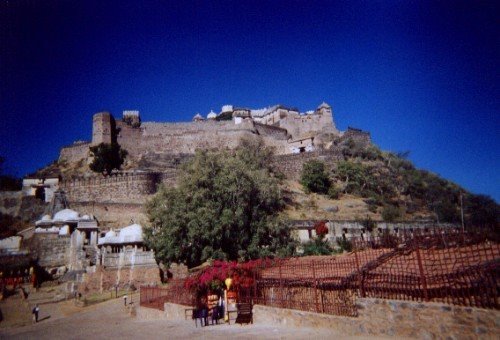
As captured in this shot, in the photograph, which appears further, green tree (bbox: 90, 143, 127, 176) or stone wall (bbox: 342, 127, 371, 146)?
stone wall (bbox: 342, 127, 371, 146)

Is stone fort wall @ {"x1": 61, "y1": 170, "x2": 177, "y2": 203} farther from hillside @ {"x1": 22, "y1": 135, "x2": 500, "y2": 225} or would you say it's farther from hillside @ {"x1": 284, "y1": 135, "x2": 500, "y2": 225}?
hillside @ {"x1": 284, "y1": 135, "x2": 500, "y2": 225}

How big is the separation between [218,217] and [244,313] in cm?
906

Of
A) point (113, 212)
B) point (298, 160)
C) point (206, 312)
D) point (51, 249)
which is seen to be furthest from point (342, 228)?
point (113, 212)

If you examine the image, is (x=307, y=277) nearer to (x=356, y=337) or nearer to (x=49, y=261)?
(x=356, y=337)

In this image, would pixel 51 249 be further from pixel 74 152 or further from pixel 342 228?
pixel 74 152

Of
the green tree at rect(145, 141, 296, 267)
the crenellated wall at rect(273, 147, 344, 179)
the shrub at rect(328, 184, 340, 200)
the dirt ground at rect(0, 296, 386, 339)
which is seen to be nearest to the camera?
the dirt ground at rect(0, 296, 386, 339)

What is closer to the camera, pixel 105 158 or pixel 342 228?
pixel 342 228

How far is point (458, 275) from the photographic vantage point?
6.71 m

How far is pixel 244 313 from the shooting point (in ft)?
36.8

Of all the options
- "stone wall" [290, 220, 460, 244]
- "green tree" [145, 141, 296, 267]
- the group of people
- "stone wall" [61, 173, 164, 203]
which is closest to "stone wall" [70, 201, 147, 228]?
"stone wall" [61, 173, 164, 203]

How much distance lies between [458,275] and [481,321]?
0.89m

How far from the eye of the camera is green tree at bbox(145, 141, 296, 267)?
1962cm

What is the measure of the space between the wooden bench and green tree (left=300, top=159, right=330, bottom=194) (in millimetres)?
37282

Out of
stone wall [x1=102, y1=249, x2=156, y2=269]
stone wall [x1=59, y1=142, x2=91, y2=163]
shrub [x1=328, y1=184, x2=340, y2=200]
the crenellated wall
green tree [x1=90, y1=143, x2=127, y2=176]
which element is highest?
stone wall [x1=59, y1=142, x2=91, y2=163]
